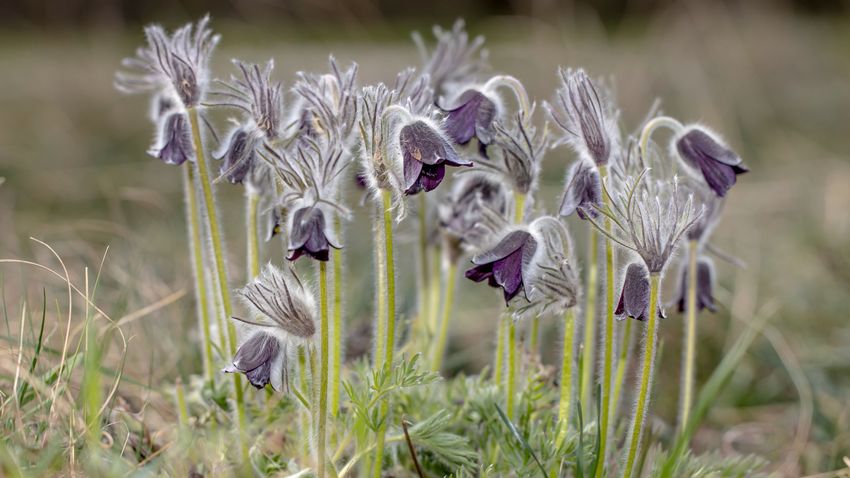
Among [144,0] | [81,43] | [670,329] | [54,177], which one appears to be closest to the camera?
[670,329]

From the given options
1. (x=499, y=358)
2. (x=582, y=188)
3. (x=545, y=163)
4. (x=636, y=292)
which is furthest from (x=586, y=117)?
(x=545, y=163)

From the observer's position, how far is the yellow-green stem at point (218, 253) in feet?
7.05

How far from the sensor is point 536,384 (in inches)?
95.0

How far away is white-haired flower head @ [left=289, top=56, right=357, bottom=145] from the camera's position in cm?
197

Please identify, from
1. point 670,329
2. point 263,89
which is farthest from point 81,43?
point 263,89

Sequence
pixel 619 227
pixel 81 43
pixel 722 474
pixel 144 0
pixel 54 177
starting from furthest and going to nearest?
pixel 144 0 → pixel 81 43 → pixel 54 177 → pixel 722 474 → pixel 619 227

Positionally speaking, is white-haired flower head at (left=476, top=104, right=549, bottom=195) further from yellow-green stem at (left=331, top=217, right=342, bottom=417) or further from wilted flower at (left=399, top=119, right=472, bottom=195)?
yellow-green stem at (left=331, top=217, right=342, bottom=417)

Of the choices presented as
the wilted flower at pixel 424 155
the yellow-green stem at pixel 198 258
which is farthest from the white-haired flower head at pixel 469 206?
the yellow-green stem at pixel 198 258

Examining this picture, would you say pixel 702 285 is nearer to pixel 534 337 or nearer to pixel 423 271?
pixel 534 337

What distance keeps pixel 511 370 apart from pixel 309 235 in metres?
0.71

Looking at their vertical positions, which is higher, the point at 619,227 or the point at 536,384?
the point at 619,227

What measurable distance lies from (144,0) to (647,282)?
9858mm

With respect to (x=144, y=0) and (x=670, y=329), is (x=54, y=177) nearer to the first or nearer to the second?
(x=670, y=329)

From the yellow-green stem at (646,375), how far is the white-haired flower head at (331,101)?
0.74m
